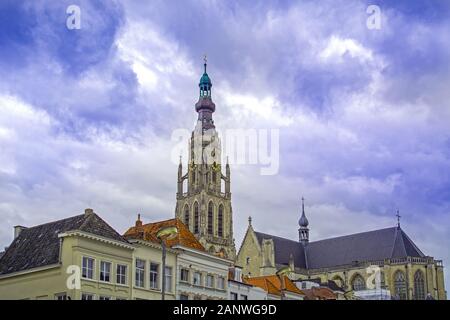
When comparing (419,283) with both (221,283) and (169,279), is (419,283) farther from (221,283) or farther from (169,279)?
(169,279)

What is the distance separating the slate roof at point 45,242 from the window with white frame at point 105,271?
1546mm

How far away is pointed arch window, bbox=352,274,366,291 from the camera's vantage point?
361 ft

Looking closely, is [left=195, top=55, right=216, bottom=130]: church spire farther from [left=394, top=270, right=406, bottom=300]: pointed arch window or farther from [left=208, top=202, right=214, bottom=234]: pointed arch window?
[left=394, top=270, right=406, bottom=300]: pointed arch window

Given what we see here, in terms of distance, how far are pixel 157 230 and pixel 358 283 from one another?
65.6m

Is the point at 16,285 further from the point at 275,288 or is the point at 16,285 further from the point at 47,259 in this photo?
the point at 275,288

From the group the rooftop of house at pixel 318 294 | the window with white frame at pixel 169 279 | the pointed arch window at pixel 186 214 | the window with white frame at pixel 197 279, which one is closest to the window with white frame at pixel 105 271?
the window with white frame at pixel 169 279

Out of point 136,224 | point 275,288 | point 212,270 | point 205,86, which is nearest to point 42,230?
point 136,224

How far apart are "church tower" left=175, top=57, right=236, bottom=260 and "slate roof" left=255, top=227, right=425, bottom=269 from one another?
29.1 ft

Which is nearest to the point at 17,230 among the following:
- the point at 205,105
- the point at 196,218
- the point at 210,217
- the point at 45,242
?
the point at 45,242

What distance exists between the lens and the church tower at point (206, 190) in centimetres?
12075

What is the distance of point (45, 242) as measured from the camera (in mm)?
43031

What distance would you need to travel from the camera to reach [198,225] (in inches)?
4776

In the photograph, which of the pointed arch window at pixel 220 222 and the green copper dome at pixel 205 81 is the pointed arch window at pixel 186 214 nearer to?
the pointed arch window at pixel 220 222
